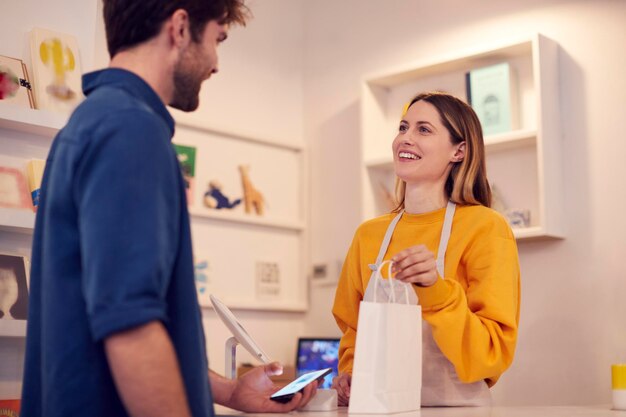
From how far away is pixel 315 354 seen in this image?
13.3ft

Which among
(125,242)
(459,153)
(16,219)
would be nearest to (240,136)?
(16,219)

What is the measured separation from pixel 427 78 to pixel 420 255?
7.82 ft

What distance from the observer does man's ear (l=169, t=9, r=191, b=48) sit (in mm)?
1296

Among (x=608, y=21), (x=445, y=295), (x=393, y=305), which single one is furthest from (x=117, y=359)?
(x=608, y=21)

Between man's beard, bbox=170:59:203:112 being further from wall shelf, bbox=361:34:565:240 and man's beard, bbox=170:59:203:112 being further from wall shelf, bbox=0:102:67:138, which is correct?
wall shelf, bbox=361:34:565:240

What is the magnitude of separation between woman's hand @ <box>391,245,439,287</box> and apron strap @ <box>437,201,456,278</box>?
40 cm

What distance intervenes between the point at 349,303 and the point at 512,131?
4.75 feet

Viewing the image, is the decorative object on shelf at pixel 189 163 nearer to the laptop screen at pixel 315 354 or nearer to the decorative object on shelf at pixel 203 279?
the decorative object on shelf at pixel 203 279

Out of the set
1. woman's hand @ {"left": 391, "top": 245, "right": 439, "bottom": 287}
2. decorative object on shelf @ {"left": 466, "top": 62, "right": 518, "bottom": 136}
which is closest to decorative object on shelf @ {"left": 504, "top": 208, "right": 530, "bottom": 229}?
decorative object on shelf @ {"left": 466, "top": 62, "right": 518, "bottom": 136}

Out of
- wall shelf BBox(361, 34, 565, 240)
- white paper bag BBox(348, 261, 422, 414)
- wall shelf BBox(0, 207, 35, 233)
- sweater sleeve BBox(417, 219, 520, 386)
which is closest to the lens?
white paper bag BBox(348, 261, 422, 414)

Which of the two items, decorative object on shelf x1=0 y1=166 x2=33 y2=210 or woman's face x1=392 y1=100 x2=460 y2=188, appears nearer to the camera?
woman's face x1=392 y1=100 x2=460 y2=188

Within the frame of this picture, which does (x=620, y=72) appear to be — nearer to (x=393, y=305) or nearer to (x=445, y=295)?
(x=445, y=295)

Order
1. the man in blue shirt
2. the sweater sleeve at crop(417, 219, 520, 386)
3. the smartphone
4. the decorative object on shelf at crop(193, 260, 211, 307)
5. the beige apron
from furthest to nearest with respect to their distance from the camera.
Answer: the decorative object on shelf at crop(193, 260, 211, 307) → the beige apron → the sweater sleeve at crop(417, 219, 520, 386) → the smartphone → the man in blue shirt

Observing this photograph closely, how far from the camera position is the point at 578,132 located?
11.0 ft
